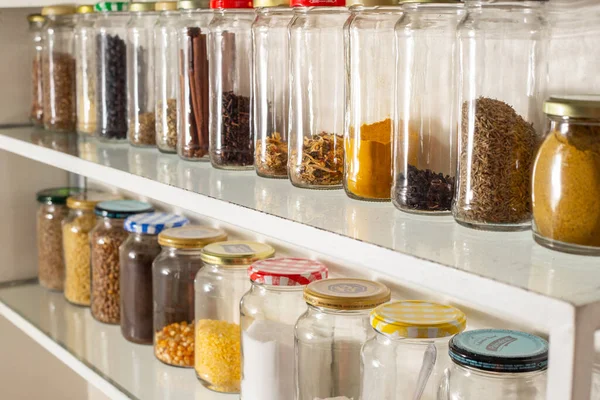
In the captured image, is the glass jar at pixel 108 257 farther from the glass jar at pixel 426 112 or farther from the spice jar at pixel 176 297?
the glass jar at pixel 426 112

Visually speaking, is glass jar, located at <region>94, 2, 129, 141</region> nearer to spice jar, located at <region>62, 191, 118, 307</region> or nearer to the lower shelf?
spice jar, located at <region>62, 191, 118, 307</region>

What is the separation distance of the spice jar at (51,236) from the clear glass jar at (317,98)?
0.85 metres

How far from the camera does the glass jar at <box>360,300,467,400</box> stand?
35.1 inches

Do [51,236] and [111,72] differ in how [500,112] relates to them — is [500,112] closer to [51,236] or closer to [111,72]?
[111,72]

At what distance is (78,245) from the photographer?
1.60 metres

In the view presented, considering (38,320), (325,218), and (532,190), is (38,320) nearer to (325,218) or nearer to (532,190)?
(325,218)

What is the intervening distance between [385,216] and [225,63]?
1.35ft

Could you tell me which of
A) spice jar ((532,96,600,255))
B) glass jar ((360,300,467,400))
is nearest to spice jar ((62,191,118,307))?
glass jar ((360,300,467,400))

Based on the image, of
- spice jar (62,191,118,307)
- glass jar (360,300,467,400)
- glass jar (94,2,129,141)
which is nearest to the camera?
glass jar (360,300,467,400)

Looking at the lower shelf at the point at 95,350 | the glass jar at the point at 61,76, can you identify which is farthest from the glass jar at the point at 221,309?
the glass jar at the point at 61,76

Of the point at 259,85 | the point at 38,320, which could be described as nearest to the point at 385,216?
the point at 259,85

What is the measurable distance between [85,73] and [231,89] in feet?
1.63

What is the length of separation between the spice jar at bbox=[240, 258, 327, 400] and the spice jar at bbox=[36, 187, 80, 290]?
2.33 ft

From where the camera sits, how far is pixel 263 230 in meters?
0.86
